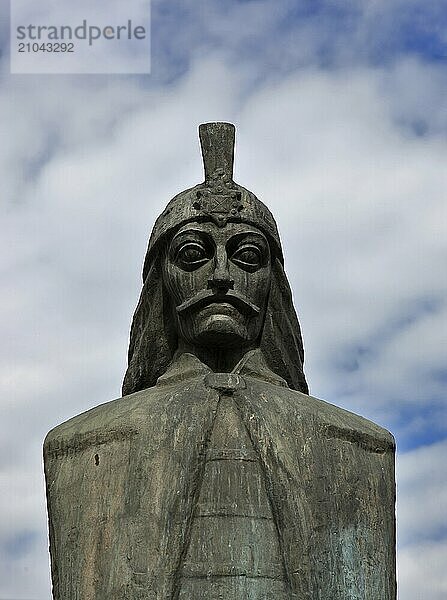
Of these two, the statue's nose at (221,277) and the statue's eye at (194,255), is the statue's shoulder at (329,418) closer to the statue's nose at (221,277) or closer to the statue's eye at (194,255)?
the statue's nose at (221,277)

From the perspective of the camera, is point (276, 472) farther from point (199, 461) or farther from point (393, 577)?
point (393, 577)

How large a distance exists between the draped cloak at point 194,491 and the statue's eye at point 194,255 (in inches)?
35.6

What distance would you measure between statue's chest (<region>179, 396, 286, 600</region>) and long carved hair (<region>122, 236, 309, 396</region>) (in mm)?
1408

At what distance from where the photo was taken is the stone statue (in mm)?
10359

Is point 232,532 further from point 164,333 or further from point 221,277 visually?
point 164,333

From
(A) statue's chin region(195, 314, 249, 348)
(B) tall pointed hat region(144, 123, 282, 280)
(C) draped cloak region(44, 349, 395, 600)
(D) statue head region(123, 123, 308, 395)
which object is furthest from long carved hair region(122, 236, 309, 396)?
(C) draped cloak region(44, 349, 395, 600)

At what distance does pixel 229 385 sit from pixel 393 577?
6.31ft

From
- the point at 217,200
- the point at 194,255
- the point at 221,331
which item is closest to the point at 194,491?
the point at 221,331

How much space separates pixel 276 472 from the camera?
10.7 m

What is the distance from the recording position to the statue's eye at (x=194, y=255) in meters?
11.6

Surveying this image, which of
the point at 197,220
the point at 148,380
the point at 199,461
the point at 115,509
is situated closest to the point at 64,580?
the point at 115,509

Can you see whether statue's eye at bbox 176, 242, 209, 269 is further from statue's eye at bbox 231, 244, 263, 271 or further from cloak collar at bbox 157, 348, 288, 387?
cloak collar at bbox 157, 348, 288, 387

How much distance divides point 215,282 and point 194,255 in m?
0.35

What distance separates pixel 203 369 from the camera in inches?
456
